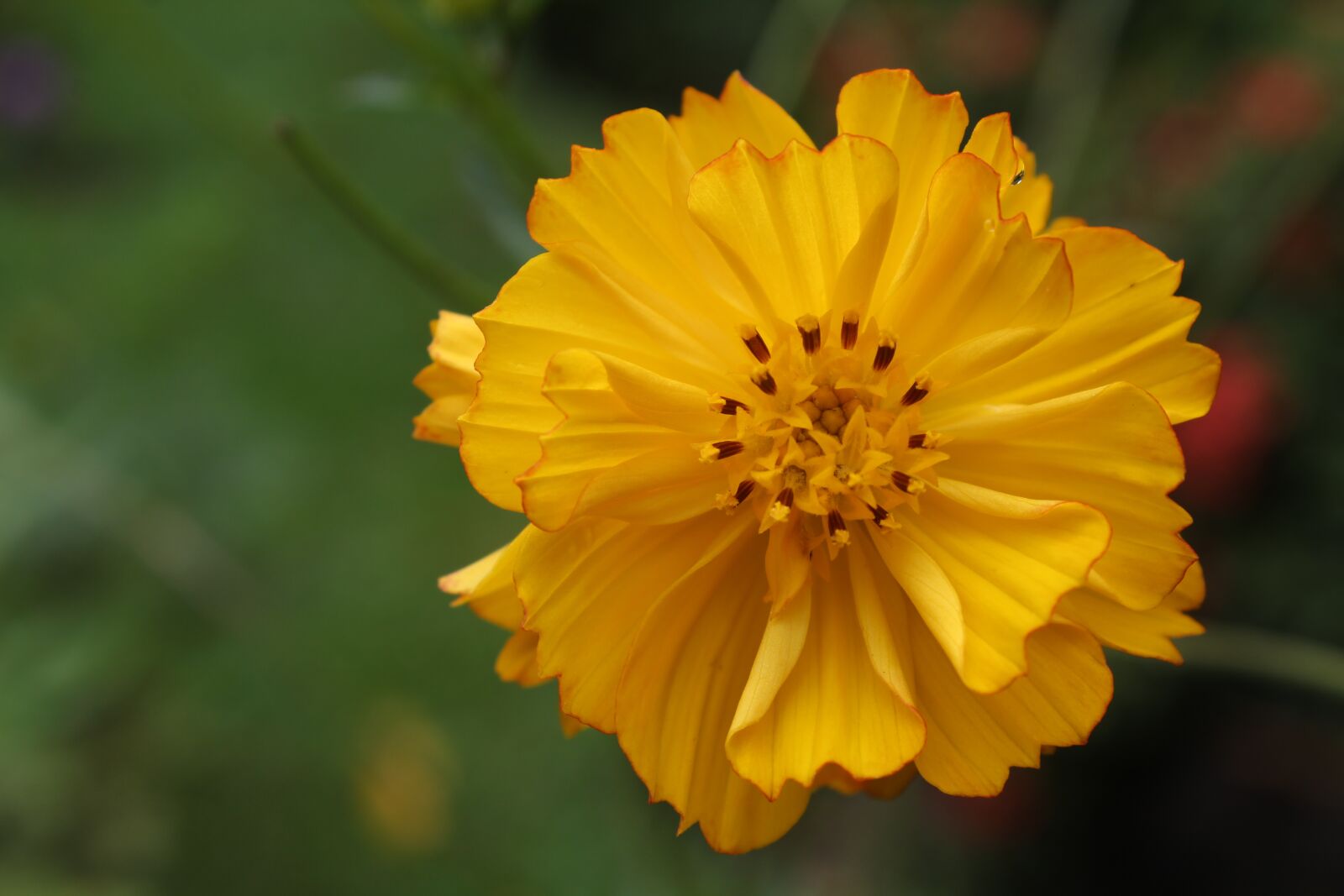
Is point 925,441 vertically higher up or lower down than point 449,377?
higher up

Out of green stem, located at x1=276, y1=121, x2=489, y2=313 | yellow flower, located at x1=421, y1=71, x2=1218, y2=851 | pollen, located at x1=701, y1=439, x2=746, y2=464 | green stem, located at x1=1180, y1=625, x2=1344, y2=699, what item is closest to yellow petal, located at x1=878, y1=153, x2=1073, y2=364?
yellow flower, located at x1=421, y1=71, x2=1218, y2=851

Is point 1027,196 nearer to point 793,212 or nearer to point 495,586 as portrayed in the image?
point 793,212

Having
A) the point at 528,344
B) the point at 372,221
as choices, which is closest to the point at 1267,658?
the point at 528,344

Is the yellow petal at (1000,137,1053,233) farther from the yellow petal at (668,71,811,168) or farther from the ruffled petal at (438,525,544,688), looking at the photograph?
the ruffled petal at (438,525,544,688)

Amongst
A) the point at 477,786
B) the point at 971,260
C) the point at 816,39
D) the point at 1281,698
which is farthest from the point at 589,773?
the point at 971,260

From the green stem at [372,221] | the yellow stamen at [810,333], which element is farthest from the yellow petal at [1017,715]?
the green stem at [372,221]

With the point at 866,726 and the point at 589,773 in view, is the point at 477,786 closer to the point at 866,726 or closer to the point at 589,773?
the point at 589,773

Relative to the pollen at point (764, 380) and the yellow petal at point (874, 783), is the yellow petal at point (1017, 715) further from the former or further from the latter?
the pollen at point (764, 380)
